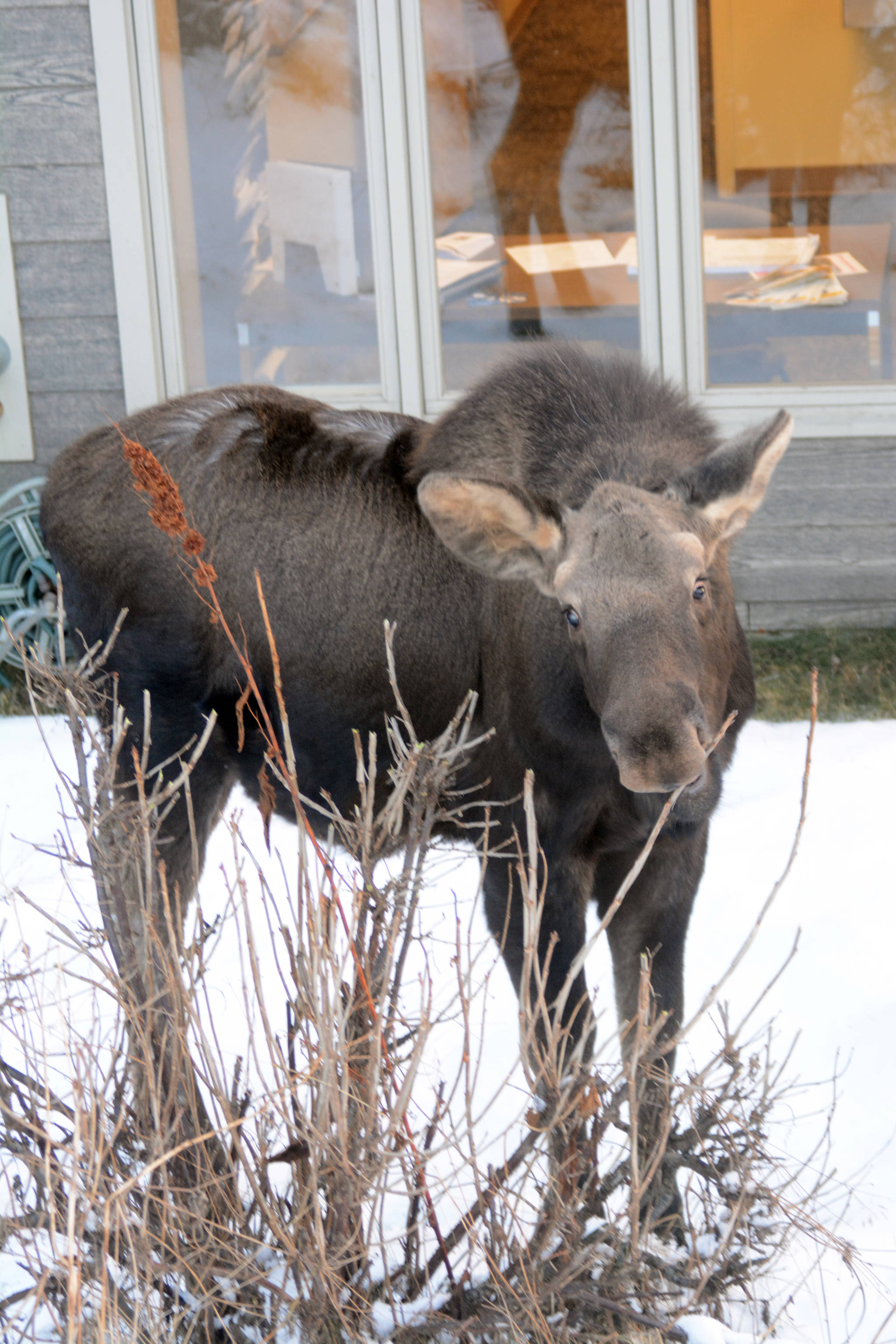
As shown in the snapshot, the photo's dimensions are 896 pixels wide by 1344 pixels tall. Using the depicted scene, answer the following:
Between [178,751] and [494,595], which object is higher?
[494,595]

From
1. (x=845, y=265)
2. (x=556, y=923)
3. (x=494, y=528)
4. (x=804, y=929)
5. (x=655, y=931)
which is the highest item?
(x=845, y=265)

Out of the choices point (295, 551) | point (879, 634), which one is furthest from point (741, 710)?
point (879, 634)

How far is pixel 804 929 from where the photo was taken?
3.43 metres

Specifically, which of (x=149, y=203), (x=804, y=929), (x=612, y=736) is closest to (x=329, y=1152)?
(x=612, y=736)

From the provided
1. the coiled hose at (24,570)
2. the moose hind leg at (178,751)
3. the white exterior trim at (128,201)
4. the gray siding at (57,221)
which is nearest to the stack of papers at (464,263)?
the white exterior trim at (128,201)

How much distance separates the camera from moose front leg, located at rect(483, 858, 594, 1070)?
92.0 inches

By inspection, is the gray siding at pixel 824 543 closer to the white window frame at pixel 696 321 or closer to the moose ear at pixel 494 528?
the white window frame at pixel 696 321

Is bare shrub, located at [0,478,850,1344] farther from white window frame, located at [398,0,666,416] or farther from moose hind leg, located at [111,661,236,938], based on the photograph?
white window frame, located at [398,0,666,416]

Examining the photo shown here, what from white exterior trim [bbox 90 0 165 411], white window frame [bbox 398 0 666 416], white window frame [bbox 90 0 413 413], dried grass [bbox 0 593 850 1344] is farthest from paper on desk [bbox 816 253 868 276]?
dried grass [bbox 0 593 850 1344]

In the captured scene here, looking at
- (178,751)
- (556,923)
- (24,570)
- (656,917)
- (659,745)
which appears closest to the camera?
(659,745)

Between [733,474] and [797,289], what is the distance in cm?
429

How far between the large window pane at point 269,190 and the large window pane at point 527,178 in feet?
1.35

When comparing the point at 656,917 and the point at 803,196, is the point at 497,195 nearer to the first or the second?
the point at 803,196

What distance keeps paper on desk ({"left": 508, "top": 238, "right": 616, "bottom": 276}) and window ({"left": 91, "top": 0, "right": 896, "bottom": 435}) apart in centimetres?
1
